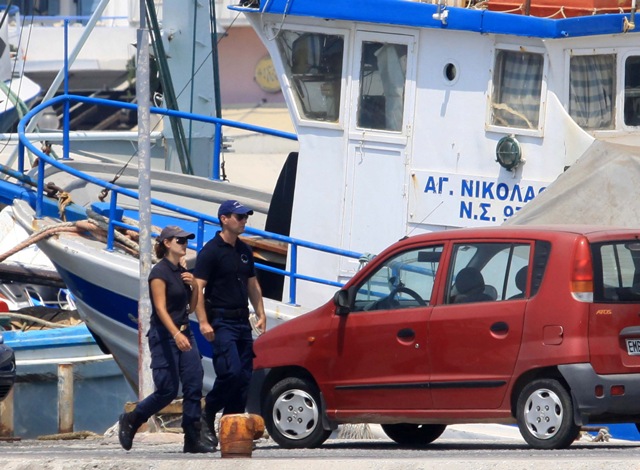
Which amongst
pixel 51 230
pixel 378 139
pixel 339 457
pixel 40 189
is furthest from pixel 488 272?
pixel 40 189

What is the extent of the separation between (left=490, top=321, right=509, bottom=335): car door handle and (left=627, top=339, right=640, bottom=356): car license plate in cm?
76

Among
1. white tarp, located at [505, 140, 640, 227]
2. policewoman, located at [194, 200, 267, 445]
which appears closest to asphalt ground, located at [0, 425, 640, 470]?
policewoman, located at [194, 200, 267, 445]

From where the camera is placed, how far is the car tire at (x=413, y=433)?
10.0 metres

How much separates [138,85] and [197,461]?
399cm

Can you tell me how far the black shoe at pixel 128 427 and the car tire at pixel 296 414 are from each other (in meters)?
0.95

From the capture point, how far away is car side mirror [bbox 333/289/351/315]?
9430mm

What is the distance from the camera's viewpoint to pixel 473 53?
12.2 metres

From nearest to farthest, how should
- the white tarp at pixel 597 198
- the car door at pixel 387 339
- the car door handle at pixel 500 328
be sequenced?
the car door handle at pixel 500 328, the car door at pixel 387 339, the white tarp at pixel 597 198

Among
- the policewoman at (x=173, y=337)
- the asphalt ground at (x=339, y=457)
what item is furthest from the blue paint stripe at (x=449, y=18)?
the policewoman at (x=173, y=337)

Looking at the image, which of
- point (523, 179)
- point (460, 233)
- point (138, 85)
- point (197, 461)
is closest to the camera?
point (197, 461)

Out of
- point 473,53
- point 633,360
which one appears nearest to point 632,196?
point 473,53

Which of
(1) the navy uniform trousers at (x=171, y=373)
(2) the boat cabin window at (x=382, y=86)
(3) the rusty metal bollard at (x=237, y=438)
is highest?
(2) the boat cabin window at (x=382, y=86)

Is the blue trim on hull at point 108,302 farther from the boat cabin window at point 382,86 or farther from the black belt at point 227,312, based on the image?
the black belt at point 227,312

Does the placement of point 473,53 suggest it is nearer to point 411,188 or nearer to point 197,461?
point 411,188
